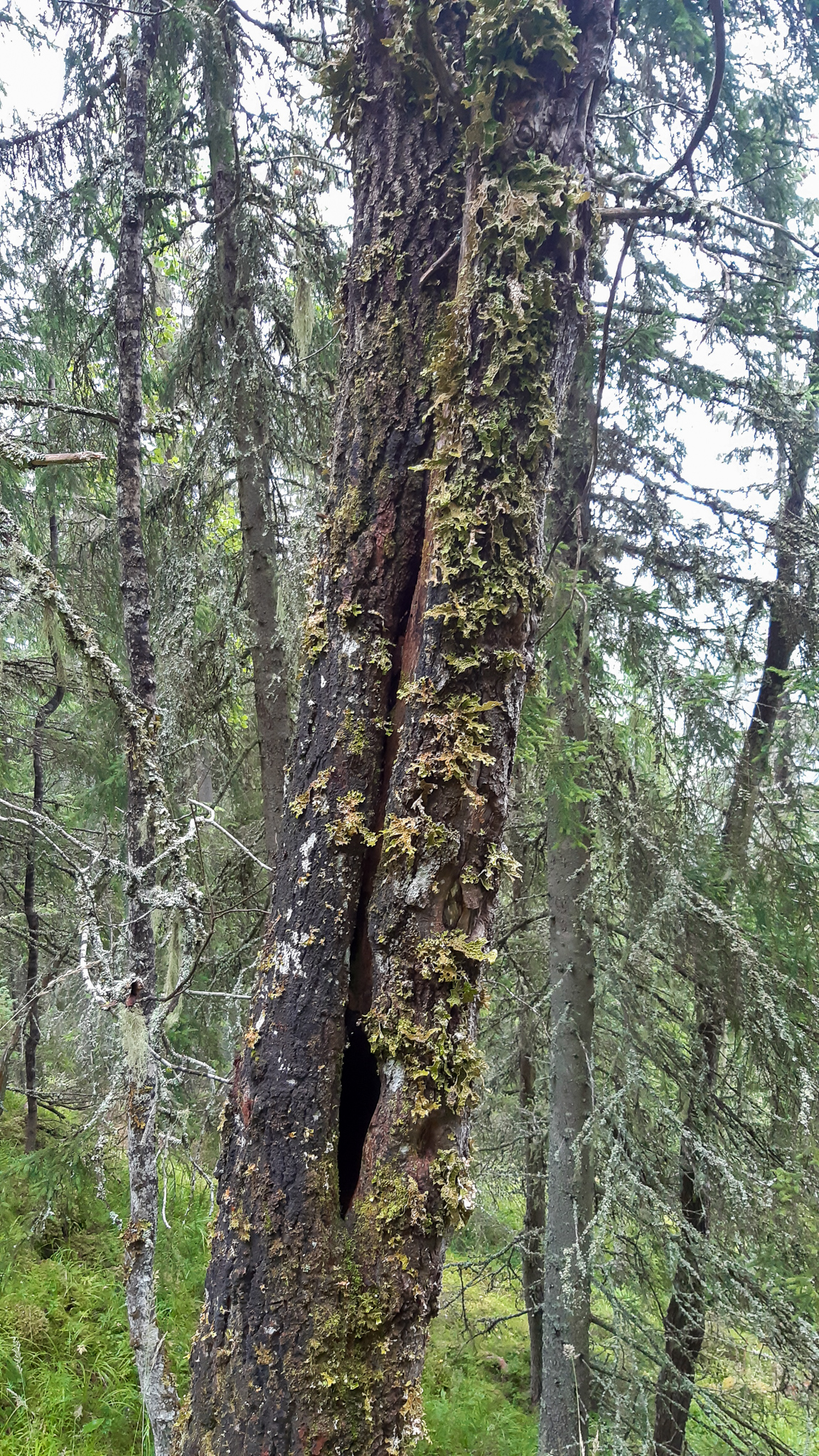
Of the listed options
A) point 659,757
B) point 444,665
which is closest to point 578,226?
point 444,665

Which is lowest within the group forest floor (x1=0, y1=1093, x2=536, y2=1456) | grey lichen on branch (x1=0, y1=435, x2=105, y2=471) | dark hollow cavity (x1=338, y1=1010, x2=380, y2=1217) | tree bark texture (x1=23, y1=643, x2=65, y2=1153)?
forest floor (x1=0, y1=1093, x2=536, y2=1456)

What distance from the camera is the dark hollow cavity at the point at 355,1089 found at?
143cm

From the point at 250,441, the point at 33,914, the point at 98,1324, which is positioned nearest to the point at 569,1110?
the point at 98,1324

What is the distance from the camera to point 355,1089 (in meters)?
1.45

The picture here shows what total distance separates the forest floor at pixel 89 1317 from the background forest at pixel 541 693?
3 cm

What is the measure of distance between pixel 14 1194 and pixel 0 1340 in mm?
1497

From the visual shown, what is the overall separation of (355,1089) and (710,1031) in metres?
4.10

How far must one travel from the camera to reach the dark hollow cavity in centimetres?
143

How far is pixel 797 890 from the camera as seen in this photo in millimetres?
3963

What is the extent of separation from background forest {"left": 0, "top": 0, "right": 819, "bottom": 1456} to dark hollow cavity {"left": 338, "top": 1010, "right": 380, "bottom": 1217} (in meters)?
1.20

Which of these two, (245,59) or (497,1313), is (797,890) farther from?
(497,1313)

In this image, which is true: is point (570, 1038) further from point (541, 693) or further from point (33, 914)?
point (33, 914)

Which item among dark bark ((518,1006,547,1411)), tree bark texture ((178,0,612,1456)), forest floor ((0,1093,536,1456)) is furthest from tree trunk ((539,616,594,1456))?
tree bark texture ((178,0,612,1456))

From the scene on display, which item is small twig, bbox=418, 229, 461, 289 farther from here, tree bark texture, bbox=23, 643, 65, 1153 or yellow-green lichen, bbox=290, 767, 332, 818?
tree bark texture, bbox=23, 643, 65, 1153
